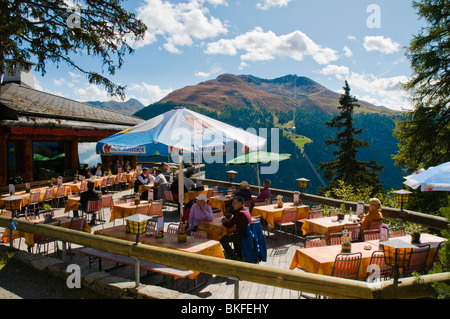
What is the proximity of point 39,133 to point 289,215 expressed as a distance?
9.98m

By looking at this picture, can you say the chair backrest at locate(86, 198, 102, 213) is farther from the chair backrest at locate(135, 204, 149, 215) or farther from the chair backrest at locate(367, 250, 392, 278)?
the chair backrest at locate(367, 250, 392, 278)

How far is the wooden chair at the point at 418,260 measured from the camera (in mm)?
4430

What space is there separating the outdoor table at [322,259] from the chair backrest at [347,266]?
0.27 ft

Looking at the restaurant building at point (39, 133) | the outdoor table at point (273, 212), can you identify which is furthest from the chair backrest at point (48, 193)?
the outdoor table at point (273, 212)

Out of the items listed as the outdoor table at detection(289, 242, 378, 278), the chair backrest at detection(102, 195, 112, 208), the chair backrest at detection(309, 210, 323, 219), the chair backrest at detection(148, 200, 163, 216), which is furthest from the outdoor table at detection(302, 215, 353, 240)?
the chair backrest at detection(102, 195, 112, 208)

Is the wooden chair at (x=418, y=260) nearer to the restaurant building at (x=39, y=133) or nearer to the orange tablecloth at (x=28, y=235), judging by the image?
the orange tablecloth at (x=28, y=235)

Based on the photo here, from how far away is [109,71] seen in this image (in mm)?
11266

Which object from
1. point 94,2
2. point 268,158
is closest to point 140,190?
point 268,158

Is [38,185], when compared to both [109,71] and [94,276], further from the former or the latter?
[94,276]

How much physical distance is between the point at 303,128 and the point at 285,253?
189244mm

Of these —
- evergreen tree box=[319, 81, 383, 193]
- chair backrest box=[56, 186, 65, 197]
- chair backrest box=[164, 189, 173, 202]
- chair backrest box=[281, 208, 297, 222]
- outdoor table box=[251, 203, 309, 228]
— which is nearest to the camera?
chair backrest box=[281, 208, 297, 222]

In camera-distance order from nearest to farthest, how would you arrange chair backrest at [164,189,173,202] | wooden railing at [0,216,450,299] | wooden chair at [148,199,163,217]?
wooden railing at [0,216,450,299] → wooden chair at [148,199,163,217] → chair backrest at [164,189,173,202]

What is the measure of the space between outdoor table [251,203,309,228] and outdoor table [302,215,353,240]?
0.87 m

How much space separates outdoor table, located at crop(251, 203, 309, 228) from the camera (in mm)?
7418
